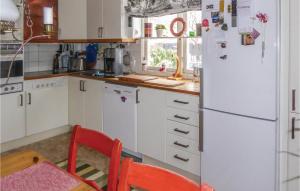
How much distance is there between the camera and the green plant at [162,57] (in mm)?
3370

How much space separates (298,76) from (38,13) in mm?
3192

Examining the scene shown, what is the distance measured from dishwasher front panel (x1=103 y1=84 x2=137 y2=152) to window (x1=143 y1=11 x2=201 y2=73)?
620 mm

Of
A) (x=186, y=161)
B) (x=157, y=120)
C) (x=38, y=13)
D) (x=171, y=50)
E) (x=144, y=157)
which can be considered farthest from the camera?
(x=38, y=13)

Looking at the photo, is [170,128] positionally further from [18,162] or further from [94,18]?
[94,18]

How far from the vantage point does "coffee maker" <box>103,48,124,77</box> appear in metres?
3.59

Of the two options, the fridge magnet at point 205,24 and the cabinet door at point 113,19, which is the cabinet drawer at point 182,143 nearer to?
the fridge magnet at point 205,24

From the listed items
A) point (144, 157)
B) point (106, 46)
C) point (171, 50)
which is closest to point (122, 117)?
point (144, 157)

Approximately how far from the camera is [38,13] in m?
3.73

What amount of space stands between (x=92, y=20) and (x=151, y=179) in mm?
3093

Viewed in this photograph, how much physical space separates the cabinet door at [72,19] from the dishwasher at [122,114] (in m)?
1.05

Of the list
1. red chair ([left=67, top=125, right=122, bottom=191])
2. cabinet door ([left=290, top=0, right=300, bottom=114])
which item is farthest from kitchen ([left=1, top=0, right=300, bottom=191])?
red chair ([left=67, top=125, right=122, bottom=191])

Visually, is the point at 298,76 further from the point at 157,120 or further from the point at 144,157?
the point at 144,157

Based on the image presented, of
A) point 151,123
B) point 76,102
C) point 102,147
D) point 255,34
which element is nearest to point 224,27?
point 255,34

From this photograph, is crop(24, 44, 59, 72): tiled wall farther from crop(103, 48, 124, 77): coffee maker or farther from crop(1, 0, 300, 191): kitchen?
crop(103, 48, 124, 77): coffee maker
